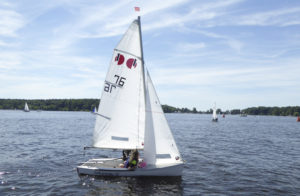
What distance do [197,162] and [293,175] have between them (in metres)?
8.59

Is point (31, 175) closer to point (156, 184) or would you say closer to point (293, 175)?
point (156, 184)

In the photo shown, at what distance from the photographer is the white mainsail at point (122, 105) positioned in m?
17.0

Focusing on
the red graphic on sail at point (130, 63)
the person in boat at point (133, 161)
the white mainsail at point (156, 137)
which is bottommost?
the person in boat at point (133, 161)

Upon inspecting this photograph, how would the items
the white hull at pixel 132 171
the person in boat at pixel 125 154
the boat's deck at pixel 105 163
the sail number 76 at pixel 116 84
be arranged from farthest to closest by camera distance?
the person in boat at pixel 125 154, the boat's deck at pixel 105 163, the sail number 76 at pixel 116 84, the white hull at pixel 132 171

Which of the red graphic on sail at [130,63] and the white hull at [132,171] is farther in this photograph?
the red graphic on sail at [130,63]

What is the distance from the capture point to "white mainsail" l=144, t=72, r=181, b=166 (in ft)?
55.6

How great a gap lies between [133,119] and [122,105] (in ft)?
4.38

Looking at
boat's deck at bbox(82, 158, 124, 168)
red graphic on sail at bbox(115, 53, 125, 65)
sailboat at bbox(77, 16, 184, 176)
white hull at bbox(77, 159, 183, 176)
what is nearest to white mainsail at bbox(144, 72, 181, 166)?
sailboat at bbox(77, 16, 184, 176)

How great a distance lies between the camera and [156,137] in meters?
17.1

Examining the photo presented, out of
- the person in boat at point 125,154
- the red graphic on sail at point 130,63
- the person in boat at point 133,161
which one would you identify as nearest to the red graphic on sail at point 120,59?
the red graphic on sail at point 130,63

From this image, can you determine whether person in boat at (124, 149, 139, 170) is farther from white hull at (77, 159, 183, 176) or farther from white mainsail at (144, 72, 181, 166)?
white mainsail at (144, 72, 181, 166)

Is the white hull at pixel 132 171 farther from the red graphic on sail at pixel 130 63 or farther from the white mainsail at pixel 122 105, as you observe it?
the red graphic on sail at pixel 130 63

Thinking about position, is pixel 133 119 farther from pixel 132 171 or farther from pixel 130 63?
→ pixel 130 63

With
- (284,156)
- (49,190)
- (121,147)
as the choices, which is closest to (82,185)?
(49,190)
